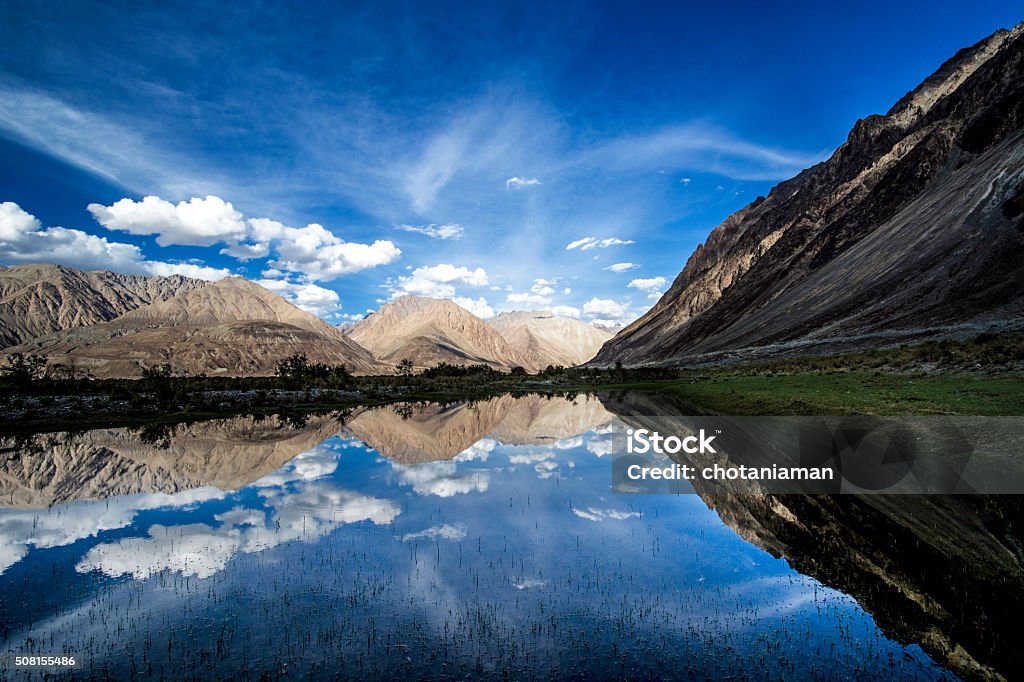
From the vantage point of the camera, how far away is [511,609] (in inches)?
436

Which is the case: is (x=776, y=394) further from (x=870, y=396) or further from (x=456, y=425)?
(x=456, y=425)

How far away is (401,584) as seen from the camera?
12.4 m

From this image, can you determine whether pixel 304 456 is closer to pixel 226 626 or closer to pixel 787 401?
pixel 226 626

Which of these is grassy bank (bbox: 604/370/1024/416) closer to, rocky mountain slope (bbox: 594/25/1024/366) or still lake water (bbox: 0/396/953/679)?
still lake water (bbox: 0/396/953/679)

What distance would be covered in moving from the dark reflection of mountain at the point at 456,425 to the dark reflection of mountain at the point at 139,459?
5.04 metres

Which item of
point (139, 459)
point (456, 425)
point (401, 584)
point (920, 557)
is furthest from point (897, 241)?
point (139, 459)

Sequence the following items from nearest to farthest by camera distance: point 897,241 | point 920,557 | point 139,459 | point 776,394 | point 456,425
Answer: point 920,557 < point 139,459 < point 776,394 < point 456,425 < point 897,241

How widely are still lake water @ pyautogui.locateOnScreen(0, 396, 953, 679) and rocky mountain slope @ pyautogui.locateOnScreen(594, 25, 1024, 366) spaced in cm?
6222

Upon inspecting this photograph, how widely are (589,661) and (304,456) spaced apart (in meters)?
24.3

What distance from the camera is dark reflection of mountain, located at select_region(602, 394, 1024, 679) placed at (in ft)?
30.3

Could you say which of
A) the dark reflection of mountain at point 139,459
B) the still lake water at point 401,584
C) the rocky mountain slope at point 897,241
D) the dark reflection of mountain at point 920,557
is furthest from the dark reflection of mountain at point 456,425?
the rocky mountain slope at point 897,241

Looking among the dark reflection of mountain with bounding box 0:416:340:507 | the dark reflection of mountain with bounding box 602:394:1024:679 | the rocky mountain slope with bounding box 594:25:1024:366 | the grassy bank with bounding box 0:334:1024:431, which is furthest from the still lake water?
the rocky mountain slope with bounding box 594:25:1024:366

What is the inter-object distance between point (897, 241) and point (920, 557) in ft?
345

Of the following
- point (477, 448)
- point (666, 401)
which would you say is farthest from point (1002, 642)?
point (666, 401)
